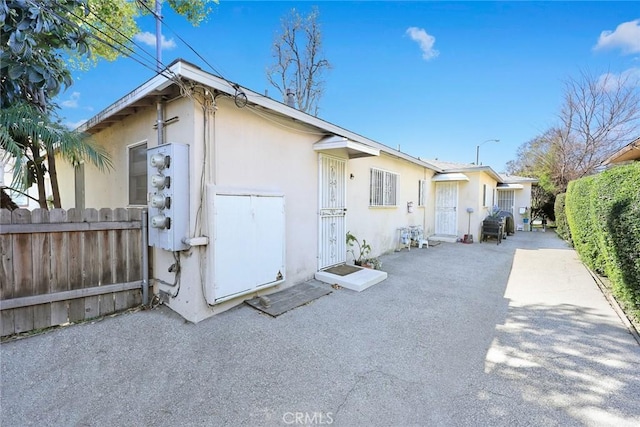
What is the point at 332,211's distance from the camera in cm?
582

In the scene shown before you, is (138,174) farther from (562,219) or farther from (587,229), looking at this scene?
(562,219)

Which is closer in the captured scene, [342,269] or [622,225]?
[622,225]

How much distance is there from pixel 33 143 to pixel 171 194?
2623 mm

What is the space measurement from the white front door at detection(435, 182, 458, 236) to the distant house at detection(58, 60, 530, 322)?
266 inches

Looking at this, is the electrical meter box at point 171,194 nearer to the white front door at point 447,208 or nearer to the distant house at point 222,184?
the distant house at point 222,184

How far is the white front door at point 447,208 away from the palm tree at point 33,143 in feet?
37.9

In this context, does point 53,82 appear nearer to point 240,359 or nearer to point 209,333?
point 209,333

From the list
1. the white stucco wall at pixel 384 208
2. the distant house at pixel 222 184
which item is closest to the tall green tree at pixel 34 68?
the distant house at pixel 222 184

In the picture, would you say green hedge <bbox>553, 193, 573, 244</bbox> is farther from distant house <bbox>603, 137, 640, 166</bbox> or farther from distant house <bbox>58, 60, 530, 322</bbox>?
distant house <bbox>58, 60, 530, 322</bbox>

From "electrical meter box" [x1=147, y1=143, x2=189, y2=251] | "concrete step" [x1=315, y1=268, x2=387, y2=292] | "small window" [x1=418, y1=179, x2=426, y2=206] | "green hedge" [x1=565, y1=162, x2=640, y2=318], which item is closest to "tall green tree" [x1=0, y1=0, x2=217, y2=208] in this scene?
"electrical meter box" [x1=147, y1=143, x2=189, y2=251]

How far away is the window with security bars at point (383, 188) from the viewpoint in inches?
296

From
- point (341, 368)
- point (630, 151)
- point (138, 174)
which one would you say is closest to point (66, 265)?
point (138, 174)

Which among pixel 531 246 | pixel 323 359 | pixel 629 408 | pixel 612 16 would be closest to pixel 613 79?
pixel 612 16

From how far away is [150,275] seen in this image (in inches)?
164
